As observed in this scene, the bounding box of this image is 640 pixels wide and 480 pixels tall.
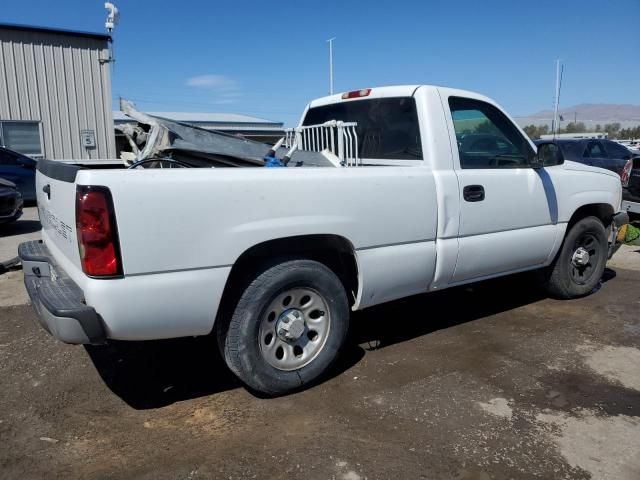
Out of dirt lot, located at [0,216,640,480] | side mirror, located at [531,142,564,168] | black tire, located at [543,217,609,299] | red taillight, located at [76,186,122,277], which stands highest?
side mirror, located at [531,142,564,168]

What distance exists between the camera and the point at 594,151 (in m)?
13.1

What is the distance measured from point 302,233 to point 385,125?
1.62 m

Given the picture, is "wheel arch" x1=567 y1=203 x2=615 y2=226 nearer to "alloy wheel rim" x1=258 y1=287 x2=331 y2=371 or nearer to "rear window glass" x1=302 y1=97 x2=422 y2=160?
"rear window glass" x1=302 y1=97 x2=422 y2=160

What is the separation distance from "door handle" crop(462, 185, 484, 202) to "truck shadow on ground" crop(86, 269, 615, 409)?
4.14 feet

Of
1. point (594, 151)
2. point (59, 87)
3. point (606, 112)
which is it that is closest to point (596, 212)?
point (594, 151)

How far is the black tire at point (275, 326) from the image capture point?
315 cm

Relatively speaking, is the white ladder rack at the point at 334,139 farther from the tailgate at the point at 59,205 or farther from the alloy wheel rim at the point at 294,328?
the tailgate at the point at 59,205

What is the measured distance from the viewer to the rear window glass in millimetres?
4102

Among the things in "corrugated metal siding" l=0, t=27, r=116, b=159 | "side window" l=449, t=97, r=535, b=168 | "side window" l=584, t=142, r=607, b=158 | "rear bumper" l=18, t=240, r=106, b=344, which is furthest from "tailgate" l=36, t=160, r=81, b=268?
"side window" l=584, t=142, r=607, b=158

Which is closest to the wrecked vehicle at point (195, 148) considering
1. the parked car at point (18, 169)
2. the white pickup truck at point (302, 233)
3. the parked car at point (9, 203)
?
the white pickup truck at point (302, 233)

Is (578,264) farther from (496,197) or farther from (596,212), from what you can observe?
(496,197)

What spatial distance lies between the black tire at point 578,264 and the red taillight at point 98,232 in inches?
163

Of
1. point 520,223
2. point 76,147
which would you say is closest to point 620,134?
point 76,147

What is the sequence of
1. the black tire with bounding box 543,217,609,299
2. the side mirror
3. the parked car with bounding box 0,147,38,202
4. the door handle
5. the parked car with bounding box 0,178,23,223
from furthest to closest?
the parked car with bounding box 0,147,38,202
the parked car with bounding box 0,178,23,223
the black tire with bounding box 543,217,609,299
the side mirror
the door handle
